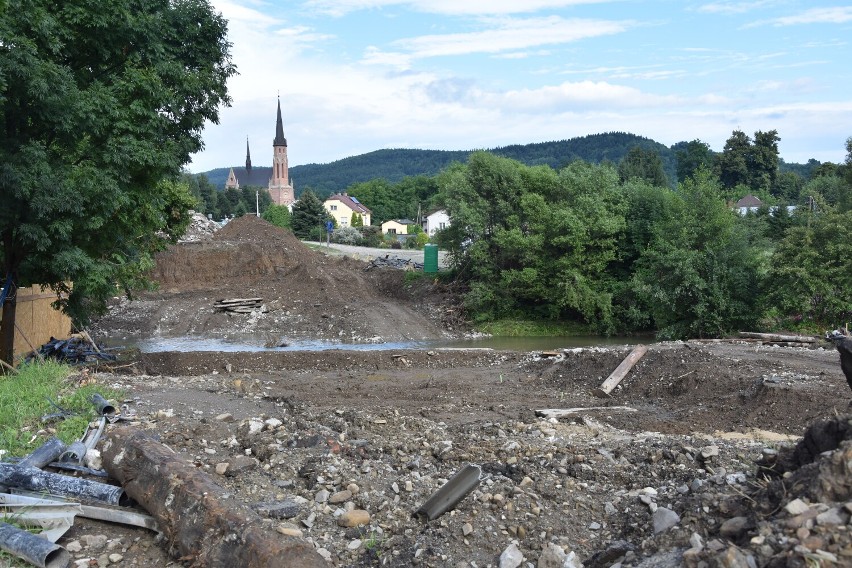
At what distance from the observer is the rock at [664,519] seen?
4.85 metres

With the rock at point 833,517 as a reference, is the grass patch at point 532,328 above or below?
below

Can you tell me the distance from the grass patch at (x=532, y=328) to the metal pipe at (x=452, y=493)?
26.9 meters

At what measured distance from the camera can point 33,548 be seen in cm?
538

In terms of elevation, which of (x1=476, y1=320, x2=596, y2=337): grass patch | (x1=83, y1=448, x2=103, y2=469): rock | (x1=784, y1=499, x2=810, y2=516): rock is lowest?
(x1=476, y1=320, x2=596, y2=337): grass patch

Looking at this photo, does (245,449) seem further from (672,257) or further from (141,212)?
(672,257)

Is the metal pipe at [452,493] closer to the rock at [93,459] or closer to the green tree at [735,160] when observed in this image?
the rock at [93,459]

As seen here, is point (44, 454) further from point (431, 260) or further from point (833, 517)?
point (431, 260)

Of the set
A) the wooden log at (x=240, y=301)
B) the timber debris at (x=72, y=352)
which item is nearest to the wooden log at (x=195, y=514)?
the timber debris at (x=72, y=352)

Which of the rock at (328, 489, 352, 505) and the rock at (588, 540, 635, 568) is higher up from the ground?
the rock at (588, 540, 635, 568)

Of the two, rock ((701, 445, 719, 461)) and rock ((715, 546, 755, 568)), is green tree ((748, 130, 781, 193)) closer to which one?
rock ((701, 445, 719, 461))

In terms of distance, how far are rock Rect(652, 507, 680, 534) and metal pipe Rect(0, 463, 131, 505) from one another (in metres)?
4.54

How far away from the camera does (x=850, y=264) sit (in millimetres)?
24625

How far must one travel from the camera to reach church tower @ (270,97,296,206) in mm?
126875

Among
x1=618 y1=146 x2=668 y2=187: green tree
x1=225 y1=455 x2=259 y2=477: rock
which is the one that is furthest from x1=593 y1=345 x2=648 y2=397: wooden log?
x1=618 y1=146 x2=668 y2=187: green tree
